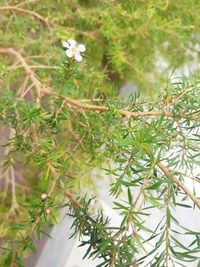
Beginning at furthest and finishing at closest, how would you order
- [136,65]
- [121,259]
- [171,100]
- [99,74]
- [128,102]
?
[136,65] < [99,74] < [128,102] < [171,100] < [121,259]

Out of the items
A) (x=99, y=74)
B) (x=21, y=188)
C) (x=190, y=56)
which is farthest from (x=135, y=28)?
(x=21, y=188)

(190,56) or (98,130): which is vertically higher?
(190,56)

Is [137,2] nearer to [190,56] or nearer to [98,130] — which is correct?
[190,56]

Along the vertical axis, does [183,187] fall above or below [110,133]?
below

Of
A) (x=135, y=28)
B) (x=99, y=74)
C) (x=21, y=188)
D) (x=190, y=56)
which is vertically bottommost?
(x=21, y=188)

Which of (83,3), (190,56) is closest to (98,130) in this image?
(83,3)

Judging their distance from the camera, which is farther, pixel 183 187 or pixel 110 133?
pixel 110 133

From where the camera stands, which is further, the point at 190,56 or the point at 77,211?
the point at 190,56

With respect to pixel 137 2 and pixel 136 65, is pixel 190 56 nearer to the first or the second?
pixel 136 65

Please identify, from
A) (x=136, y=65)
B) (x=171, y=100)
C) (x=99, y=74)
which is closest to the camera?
(x=171, y=100)
